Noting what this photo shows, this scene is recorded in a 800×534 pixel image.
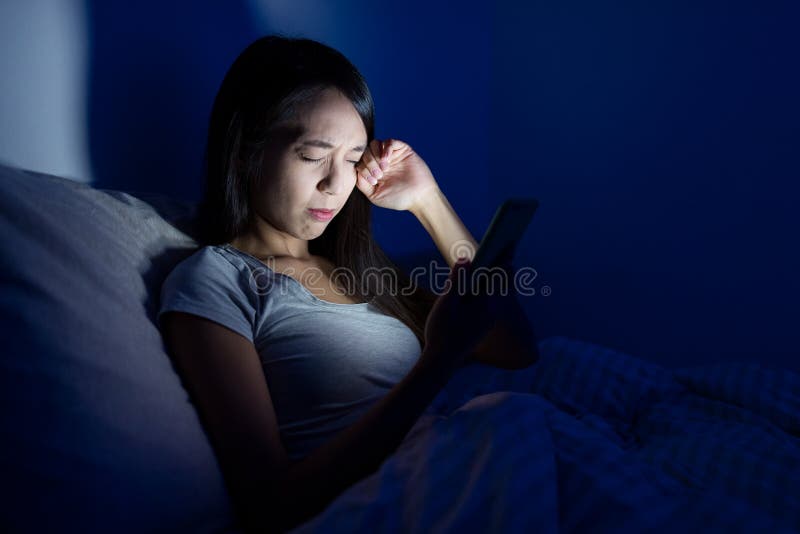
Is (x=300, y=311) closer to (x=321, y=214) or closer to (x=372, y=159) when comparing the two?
(x=321, y=214)

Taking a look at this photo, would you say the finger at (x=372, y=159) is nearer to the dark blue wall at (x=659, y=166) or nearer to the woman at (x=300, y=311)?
the woman at (x=300, y=311)

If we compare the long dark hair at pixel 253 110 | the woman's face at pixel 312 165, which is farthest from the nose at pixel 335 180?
the long dark hair at pixel 253 110

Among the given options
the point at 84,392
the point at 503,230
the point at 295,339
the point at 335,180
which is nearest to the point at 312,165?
the point at 335,180

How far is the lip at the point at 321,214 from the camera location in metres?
1.04

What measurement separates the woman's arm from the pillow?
1.62ft

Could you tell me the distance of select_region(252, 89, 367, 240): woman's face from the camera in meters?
1.00

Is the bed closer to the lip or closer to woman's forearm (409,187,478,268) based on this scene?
the lip

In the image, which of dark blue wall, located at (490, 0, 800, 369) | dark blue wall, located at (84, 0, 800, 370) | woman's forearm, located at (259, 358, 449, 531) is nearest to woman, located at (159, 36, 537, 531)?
woman's forearm, located at (259, 358, 449, 531)

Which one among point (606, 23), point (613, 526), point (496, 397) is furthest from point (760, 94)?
point (613, 526)

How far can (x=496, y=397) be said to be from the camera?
2.49 feet

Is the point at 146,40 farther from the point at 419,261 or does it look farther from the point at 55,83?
the point at 419,261

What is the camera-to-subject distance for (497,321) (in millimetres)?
1064

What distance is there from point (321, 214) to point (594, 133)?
1120 mm

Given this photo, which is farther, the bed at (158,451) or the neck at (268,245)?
the neck at (268,245)
